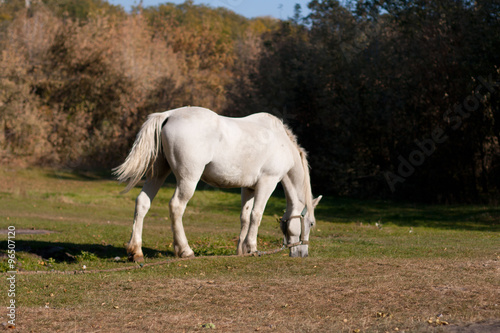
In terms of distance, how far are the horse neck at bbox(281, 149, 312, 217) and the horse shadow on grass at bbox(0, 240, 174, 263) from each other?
2520 mm

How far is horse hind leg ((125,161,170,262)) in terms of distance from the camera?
9.56 metres

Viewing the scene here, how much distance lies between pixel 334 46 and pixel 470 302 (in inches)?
948

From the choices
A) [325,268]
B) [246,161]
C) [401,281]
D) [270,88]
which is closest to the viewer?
[401,281]

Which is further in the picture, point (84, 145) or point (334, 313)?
point (84, 145)

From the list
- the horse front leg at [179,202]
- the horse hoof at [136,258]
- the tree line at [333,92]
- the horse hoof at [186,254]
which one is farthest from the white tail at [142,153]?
the tree line at [333,92]

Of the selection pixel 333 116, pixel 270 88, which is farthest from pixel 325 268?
pixel 270 88

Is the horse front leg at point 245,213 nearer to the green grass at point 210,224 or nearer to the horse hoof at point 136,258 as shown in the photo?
the green grass at point 210,224

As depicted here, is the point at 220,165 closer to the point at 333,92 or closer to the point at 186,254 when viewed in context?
the point at 186,254

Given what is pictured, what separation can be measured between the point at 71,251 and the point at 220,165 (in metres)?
3.66

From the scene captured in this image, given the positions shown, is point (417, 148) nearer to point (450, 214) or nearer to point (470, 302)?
point (450, 214)

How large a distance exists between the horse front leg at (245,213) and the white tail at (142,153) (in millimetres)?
1984

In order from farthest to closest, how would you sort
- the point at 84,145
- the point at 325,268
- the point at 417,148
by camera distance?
the point at 84,145 → the point at 417,148 → the point at 325,268

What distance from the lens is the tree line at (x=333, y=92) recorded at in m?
24.4

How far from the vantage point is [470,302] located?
6.85m
